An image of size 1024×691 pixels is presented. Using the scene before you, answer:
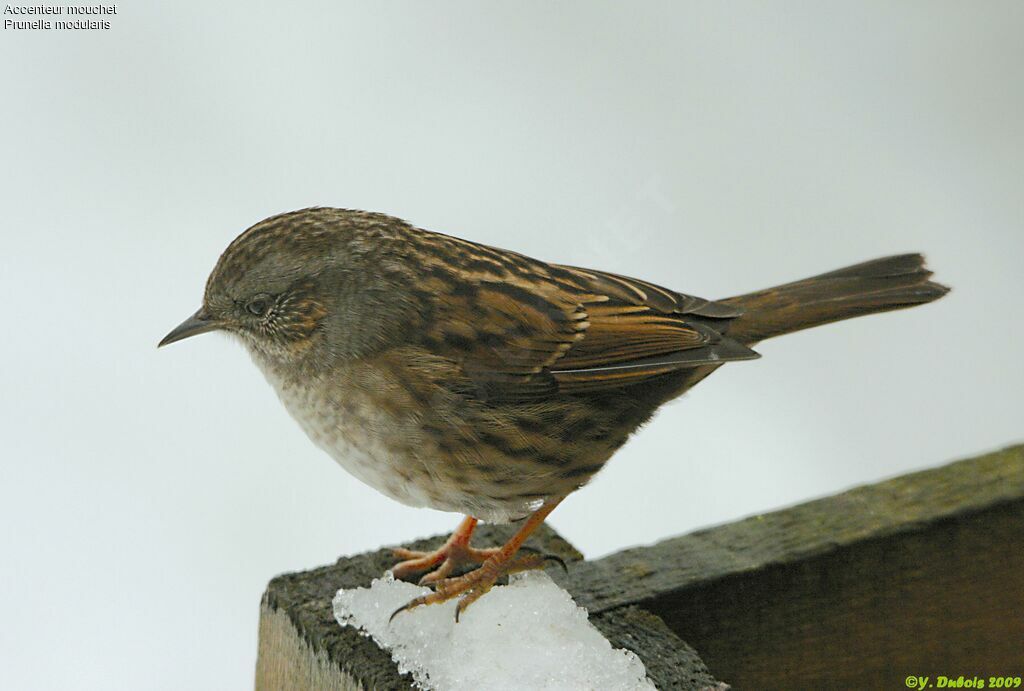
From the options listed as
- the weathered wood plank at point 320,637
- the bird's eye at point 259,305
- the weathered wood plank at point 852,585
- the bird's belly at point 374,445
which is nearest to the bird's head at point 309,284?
the bird's eye at point 259,305

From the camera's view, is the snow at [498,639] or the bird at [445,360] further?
the bird at [445,360]

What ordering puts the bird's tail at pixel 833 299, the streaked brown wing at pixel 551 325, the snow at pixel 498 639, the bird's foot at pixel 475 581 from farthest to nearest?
the bird's tail at pixel 833 299, the streaked brown wing at pixel 551 325, the bird's foot at pixel 475 581, the snow at pixel 498 639

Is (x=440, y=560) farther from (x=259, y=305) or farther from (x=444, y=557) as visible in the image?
(x=259, y=305)

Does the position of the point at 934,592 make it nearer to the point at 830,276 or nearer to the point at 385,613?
the point at 830,276

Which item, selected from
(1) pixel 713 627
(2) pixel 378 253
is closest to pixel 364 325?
(2) pixel 378 253

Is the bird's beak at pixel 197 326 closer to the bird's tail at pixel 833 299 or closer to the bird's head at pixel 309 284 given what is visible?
the bird's head at pixel 309 284

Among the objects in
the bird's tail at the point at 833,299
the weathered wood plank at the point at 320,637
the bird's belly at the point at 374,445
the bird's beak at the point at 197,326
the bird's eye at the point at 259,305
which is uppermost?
the bird's tail at the point at 833,299

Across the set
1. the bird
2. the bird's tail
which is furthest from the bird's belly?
the bird's tail
